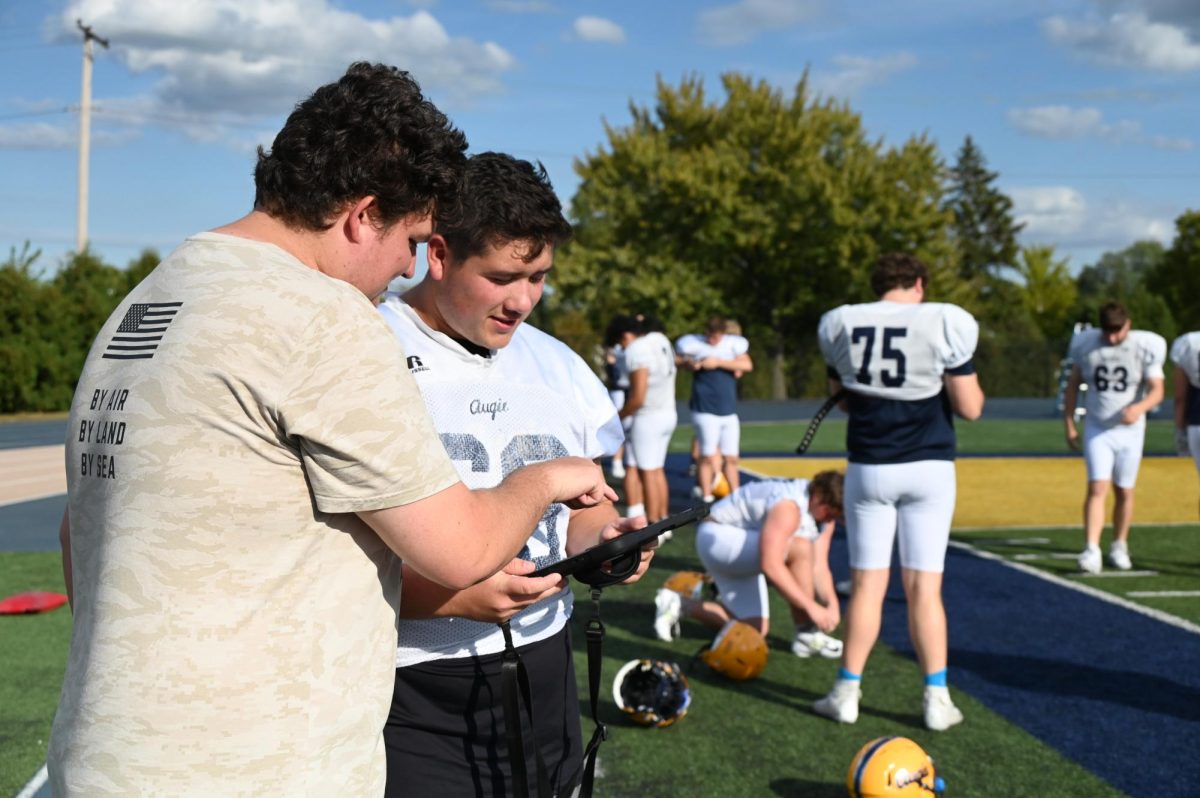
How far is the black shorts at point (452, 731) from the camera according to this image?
240 centimetres

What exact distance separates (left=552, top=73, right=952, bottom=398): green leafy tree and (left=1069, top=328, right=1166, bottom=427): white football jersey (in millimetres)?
30741

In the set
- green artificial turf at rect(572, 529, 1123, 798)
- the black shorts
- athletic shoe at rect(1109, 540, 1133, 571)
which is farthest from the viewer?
athletic shoe at rect(1109, 540, 1133, 571)

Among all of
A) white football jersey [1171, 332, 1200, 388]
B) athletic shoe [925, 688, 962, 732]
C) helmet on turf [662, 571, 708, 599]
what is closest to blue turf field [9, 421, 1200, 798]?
athletic shoe [925, 688, 962, 732]

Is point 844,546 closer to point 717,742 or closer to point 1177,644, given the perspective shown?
point 1177,644

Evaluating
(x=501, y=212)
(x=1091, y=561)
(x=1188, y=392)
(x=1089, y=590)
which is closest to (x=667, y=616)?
(x=1089, y=590)

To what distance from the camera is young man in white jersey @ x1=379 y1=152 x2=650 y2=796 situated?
7.96ft

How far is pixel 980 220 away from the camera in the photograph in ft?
243

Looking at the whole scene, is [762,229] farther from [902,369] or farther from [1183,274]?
[902,369]

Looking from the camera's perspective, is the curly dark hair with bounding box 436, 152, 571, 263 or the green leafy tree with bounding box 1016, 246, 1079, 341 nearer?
the curly dark hair with bounding box 436, 152, 571, 263

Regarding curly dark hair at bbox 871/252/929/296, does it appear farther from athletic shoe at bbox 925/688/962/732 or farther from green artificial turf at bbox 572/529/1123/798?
green artificial turf at bbox 572/529/1123/798

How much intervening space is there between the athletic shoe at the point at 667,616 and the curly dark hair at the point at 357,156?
5.55 metres

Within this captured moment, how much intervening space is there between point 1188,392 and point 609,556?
26.3 feet

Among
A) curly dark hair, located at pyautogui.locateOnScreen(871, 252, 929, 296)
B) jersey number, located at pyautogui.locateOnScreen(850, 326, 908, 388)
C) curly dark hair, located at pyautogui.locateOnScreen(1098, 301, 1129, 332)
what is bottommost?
jersey number, located at pyautogui.locateOnScreen(850, 326, 908, 388)

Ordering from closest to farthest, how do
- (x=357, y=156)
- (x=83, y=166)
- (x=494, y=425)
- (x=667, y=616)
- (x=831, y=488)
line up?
(x=357, y=156)
(x=494, y=425)
(x=831, y=488)
(x=667, y=616)
(x=83, y=166)
